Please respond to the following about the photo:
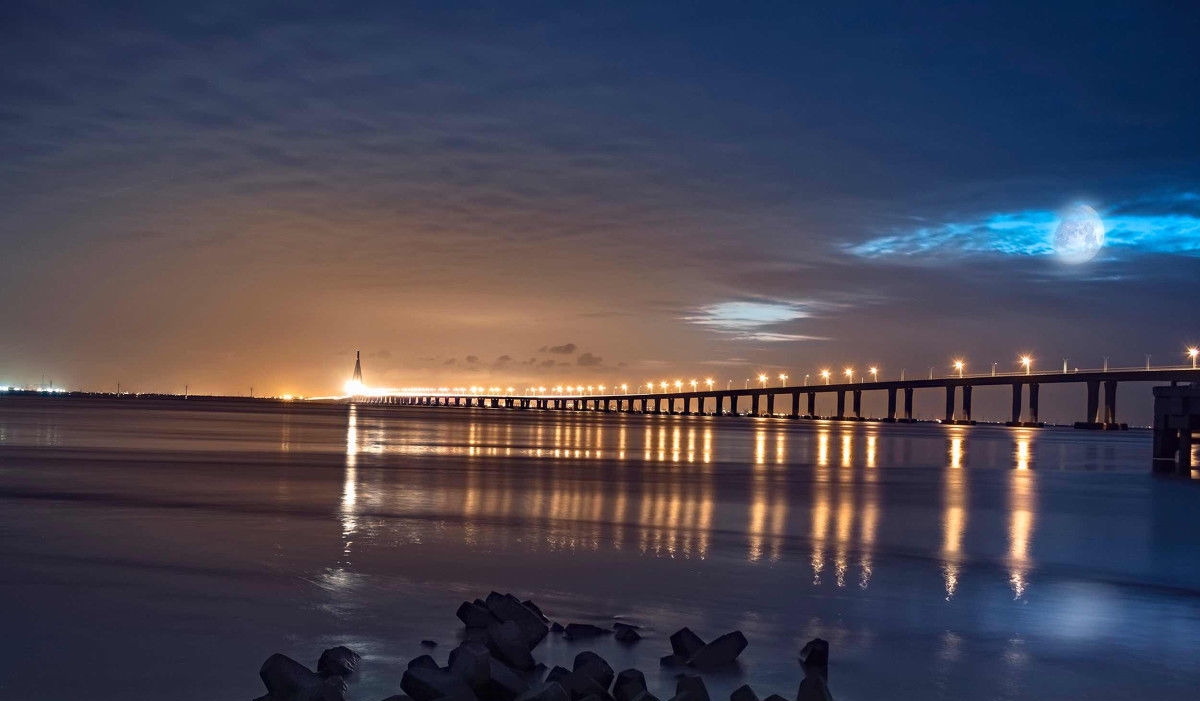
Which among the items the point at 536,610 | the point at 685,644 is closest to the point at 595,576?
the point at 536,610

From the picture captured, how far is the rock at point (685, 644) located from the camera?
10273mm

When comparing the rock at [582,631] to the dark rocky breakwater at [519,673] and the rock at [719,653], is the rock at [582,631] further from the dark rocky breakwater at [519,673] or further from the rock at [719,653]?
the rock at [719,653]

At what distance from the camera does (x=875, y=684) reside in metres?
9.84

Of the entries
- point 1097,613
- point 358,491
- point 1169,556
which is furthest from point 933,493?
point 1097,613

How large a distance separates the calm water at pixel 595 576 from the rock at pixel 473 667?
91 cm

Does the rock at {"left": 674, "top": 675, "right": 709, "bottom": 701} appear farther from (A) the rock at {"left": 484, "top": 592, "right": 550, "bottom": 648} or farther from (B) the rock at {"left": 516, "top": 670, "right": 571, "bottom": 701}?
(A) the rock at {"left": 484, "top": 592, "right": 550, "bottom": 648}

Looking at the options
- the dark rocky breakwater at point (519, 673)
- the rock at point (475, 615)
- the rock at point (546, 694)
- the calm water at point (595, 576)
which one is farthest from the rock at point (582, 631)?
the rock at point (546, 694)

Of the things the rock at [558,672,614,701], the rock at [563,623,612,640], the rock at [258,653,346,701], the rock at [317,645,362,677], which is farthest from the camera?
the rock at [563,623,612,640]

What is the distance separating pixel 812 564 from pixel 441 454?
103 ft

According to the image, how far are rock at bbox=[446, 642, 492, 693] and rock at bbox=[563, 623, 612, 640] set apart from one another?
2.60 metres

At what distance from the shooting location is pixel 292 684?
26.3 ft

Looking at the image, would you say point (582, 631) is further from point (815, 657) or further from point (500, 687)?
point (500, 687)

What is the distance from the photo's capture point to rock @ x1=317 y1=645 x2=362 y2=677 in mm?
9336

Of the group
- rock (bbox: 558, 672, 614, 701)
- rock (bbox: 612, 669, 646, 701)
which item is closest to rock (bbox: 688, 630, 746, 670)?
rock (bbox: 612, 669, 646, 701)
